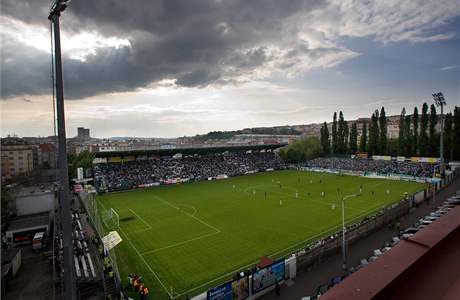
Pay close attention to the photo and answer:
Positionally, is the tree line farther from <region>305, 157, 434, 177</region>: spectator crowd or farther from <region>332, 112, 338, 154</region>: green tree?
<region>305, 157, 434, 177</region>: spectator crowd

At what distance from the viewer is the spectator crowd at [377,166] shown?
54.6 meters

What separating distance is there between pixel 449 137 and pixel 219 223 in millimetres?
60449

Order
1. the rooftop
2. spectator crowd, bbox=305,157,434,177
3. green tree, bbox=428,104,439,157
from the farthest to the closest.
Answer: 1. green tree, bbox=428,104,439,157
2. spectator crowd, bbox=305,157,434,177
3. the rooftop

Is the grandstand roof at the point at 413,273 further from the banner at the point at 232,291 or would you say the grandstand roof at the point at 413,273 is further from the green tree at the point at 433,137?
the green tree at the point at 433,137

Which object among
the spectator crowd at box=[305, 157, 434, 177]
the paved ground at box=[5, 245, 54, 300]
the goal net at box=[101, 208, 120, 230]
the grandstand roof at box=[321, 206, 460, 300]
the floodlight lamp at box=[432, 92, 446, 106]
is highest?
the floodlight lamp at box=[432, 92, 446, 106]

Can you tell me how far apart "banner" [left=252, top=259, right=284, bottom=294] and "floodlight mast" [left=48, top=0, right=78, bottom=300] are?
1131cm

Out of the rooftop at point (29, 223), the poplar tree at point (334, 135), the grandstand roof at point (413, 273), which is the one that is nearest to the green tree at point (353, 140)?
the poplar tree at point (334, 135)

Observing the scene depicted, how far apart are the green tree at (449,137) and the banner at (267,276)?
64.3 metres

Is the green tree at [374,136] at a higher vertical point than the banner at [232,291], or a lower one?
higher

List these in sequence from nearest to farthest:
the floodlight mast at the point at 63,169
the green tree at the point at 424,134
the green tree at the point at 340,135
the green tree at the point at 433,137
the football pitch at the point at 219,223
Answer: the floodlight mast at the point at 63,169 < the football pitch at the point at 219,223 < the green tree at the point at 433,137 < the green tree at the point at 424,134 < the green tree at the point at 340,135

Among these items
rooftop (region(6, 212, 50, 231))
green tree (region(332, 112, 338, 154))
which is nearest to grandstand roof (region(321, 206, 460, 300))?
rooftop (region(6, 212, 50, 231))

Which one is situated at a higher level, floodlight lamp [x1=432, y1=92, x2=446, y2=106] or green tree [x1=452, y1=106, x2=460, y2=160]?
floodlight lamp [x1=432, y1=92, x2=446, y2=106]

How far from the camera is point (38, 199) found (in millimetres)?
34594

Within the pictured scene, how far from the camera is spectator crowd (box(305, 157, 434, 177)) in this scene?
179 feet
